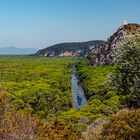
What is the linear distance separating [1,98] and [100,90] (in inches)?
3563

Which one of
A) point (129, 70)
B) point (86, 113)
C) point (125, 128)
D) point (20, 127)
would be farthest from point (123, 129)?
point (86, 113)

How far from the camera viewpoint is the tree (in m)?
57.7

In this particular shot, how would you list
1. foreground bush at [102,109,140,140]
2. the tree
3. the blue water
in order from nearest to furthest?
foreground bush at [102,109,140,140] → the tree → the blue water

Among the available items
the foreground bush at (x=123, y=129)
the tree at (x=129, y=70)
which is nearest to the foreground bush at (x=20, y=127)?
the foreground bush at (x=123, y=129)

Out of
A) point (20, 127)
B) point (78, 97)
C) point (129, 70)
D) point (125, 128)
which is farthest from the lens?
point (78, 97)

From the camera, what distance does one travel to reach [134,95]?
57438 mm

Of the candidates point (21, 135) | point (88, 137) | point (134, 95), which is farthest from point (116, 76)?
point (21, 135)

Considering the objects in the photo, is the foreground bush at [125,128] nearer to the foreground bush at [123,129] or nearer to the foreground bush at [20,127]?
the foreground bush at [123,129]

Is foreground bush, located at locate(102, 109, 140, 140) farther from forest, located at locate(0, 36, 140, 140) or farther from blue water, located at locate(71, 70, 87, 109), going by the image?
blue water, located at locate(71, 70, 87, 109)

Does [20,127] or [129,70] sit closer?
[20,127]

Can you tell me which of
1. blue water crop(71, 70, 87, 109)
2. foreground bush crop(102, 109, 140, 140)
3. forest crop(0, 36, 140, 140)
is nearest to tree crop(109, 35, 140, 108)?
forest crop(0, 36, 140, 140)

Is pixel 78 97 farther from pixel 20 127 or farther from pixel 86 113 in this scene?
pixel 20 127

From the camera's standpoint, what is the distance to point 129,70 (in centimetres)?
5859

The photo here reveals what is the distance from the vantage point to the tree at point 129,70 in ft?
189
